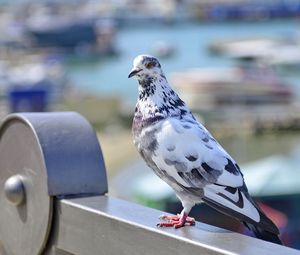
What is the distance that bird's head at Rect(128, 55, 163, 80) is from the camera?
7.04 ft

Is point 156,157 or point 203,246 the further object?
point 156,157

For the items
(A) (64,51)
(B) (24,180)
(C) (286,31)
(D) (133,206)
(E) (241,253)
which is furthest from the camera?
(C) (286,31)

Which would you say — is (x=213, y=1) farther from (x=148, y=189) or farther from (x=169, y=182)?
(x=169, y=182)

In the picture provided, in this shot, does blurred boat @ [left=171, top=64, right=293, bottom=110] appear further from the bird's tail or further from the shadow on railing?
the bird's tail

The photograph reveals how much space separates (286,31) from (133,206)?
84248mm

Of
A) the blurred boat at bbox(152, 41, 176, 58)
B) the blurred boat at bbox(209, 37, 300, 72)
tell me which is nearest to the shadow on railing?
the blurred boat at bbox(209, 37, 300, 72)

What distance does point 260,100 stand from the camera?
97.4 ft

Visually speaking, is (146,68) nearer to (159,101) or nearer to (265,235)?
(159,101)

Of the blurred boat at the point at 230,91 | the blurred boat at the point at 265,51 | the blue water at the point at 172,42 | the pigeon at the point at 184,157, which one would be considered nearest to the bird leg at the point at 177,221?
the pigeon at the point at 184,157

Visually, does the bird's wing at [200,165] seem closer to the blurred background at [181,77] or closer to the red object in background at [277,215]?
the blurred background at [181,77]

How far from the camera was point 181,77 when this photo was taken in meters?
32.3

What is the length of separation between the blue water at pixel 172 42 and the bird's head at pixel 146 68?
32.2 metres

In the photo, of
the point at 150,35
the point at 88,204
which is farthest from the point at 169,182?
the point at 150,35

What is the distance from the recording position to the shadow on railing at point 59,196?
201 cm
